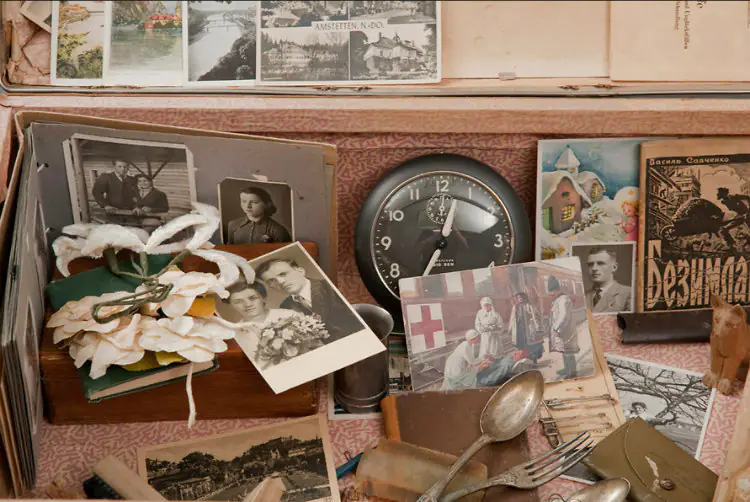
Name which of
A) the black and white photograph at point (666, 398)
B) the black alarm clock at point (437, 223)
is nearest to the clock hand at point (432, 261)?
the black alarm clock at point (437, 223)

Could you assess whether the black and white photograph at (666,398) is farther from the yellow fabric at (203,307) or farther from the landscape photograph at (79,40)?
the landscape photograph at (79,40)

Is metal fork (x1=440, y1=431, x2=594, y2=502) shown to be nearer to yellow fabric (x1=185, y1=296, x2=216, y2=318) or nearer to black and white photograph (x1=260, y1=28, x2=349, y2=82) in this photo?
yellow fabric (x1=185, y1=296, x2=216, y2=318)

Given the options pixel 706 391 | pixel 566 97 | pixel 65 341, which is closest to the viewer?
pixel 65 341

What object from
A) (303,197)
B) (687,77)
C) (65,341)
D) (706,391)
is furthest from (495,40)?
(65,341)

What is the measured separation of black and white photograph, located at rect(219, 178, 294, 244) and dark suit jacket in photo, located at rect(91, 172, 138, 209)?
14 cm

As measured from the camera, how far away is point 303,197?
123 centimetres

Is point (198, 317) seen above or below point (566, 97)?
below

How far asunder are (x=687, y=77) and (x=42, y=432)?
1145mm

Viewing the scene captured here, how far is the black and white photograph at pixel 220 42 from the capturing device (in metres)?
1.33

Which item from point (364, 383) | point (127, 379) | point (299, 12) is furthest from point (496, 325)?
point (299, 12)

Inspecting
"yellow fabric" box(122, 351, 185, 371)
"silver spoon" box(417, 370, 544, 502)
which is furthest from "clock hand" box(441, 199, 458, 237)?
"yellow fabric" box(122, 351, 185, 371)

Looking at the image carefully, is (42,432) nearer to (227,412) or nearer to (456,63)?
(227,412)

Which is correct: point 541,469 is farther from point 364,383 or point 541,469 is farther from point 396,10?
point 396,10

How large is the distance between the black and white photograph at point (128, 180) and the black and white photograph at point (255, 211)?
0.19 feet
